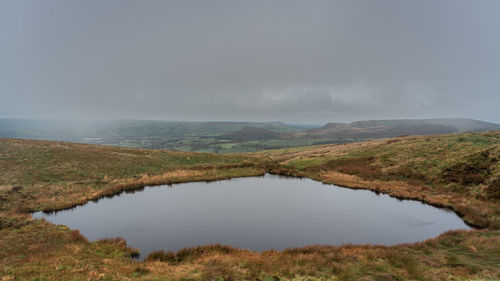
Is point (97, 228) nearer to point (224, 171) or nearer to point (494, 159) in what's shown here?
point (224, 171)

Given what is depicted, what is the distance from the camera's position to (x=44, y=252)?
52.4 feet

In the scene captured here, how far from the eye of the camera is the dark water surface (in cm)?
1956

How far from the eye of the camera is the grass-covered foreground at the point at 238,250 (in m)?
13.1

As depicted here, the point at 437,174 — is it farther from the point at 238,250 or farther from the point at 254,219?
the point at 238,250

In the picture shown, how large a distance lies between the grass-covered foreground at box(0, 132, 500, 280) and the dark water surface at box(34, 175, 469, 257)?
6.02 feet

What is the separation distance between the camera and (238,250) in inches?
672

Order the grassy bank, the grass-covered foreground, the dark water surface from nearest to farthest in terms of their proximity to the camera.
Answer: the grass-covered foreground < the dark water surface < the grassy bank

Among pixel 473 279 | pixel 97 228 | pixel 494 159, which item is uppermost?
pixel 494 159

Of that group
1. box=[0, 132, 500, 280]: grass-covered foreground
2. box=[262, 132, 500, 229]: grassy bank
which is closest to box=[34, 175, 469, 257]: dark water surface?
box=[0, 132, 500, 280]: grass-covered foreground

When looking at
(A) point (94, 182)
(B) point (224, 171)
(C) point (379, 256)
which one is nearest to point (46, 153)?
(A) point (94, 182)

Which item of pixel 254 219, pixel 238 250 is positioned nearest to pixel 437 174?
pixel 254 219

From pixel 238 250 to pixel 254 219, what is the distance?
6.73 meters

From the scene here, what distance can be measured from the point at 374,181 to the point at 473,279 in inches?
1219

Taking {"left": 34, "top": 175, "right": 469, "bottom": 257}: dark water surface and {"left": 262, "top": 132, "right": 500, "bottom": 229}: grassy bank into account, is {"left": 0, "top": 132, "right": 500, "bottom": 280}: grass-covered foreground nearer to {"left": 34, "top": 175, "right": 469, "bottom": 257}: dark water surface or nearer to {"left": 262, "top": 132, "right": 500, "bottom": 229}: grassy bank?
{"left": 262, "top": 132, "right": 500, "bottom": 229}: grassy bank
